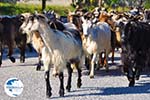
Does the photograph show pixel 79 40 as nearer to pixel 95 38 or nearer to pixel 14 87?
pixel 95 38

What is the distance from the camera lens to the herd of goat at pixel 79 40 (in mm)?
12375

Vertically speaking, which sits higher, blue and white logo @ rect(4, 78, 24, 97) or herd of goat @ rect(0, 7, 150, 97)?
herd of goat @ rect(0, 7, 150, 97)

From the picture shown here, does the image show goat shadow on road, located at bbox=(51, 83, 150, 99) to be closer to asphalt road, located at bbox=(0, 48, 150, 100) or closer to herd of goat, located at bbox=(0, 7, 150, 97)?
asphalt road, located at bbox=(0, 48, 150, 100)

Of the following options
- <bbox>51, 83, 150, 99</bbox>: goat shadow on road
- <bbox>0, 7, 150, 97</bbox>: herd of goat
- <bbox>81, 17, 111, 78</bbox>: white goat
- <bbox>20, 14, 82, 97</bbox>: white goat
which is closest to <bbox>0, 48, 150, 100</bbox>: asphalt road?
<bbox>51, 83, 150, 99</bbox>: goat shadow on road

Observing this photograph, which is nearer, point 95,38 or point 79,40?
point 79,40

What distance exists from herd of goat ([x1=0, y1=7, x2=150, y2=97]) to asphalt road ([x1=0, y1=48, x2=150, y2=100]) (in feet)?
0.89

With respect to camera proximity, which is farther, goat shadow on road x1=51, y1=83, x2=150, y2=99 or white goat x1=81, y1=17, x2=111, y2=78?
white goat x1=81, y1=17, x2=111, y2=78

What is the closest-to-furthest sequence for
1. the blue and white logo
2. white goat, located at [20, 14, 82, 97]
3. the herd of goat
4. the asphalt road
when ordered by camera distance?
the blue and white logo < white goat, located at [20, 14, 82, 97] < the herd of goat < the asphalt road

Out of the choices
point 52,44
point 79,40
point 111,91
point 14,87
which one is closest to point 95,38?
point 79,40

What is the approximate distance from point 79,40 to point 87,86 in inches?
48.3

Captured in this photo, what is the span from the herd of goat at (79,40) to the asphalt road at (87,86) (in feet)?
0.89

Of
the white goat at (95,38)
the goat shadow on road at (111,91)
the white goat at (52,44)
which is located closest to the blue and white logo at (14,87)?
the white goat at (52,44)

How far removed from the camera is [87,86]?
46.3 feet

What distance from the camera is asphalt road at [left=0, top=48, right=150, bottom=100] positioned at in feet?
41.7
